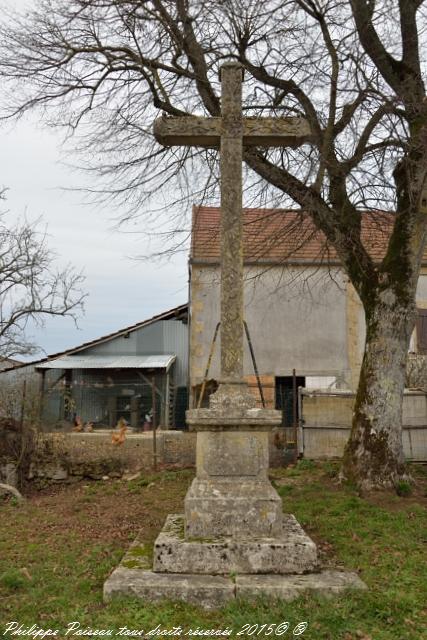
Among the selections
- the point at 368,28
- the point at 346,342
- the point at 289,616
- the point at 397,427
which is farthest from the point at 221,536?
the point at 346,342

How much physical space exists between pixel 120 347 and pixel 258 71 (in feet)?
36.5

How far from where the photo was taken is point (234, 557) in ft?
15.2

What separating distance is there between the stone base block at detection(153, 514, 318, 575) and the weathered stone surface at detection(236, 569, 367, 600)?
0.34 feet

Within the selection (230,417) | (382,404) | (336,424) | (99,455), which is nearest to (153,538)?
(230,417)

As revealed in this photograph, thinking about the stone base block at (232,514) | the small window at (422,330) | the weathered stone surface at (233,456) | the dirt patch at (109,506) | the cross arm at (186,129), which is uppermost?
the cross arm at (186,129)

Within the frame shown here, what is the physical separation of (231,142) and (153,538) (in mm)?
A: 4248

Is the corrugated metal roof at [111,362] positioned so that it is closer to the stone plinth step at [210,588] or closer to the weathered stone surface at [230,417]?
the weathered stone surface at [230,417]

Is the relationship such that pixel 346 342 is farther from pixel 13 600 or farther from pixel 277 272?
pixel 13 600

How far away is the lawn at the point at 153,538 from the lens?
12.9ft

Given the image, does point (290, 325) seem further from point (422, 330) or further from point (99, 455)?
point (99, 455)

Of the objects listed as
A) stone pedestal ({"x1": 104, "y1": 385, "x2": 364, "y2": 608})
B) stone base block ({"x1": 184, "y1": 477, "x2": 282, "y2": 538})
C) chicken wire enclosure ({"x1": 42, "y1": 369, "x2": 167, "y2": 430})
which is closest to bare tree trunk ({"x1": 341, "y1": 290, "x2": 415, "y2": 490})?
stone pedestal ({"x1": 104, "y1": 385, "x2": 364, "y2": 608})

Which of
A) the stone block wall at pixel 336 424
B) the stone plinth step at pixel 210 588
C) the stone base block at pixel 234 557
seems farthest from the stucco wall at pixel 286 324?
the stone plinth step at pixel 210 588

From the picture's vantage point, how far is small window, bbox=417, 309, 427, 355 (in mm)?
16672

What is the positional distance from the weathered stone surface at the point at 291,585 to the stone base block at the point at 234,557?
103mm
